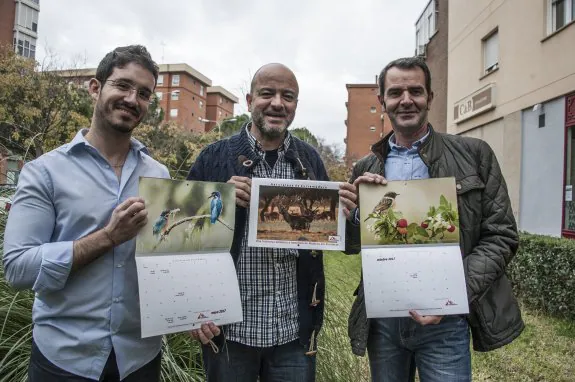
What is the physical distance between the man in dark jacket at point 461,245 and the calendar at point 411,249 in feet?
0.25

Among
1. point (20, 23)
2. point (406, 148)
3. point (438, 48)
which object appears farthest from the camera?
point (20, 23)

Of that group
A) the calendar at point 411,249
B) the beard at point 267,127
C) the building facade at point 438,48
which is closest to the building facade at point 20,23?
the building facade at point 438,48

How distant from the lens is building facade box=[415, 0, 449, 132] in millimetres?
17234

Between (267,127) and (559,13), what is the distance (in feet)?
30.8

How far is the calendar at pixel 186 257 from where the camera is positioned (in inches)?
66.1

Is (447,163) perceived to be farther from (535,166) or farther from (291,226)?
A: (535,166)

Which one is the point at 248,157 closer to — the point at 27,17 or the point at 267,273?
the point at 267,273

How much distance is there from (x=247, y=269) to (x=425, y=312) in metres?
0.81

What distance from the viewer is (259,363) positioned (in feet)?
6.72

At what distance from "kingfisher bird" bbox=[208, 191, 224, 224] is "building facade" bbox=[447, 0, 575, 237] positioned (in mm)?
8433

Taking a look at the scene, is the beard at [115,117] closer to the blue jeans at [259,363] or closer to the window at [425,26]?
the blue jeans at [259,363]

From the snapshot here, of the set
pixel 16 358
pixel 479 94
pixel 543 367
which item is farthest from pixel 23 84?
pixel 543 367

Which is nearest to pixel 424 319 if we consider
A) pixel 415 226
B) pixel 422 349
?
pixel 422 349

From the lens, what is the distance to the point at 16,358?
7.91ft
